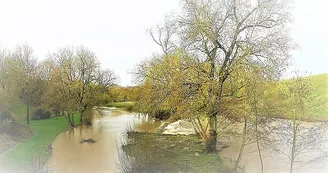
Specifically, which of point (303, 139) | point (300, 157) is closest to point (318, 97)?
point (303, 139)

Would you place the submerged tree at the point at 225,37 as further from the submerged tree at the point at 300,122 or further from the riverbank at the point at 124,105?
the riverbank at the point at 124,105

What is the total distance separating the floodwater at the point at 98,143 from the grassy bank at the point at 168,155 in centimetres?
20

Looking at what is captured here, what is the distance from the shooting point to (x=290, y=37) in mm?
2670

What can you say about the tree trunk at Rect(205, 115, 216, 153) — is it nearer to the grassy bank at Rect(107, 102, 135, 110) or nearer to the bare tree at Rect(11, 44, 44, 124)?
the grassy bank at Rect(107, 102, 135, 110)

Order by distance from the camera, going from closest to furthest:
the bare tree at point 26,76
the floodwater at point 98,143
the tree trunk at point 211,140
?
the bare tree at point 26,76
the floodwater at point 98,143
the tree trunk at point 211,140

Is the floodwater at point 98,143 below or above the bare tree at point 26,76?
below

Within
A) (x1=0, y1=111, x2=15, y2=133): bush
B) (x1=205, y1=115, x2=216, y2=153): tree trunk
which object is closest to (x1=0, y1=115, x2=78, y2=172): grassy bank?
(x1=0, y1=111, x2=15, y2=133): bush

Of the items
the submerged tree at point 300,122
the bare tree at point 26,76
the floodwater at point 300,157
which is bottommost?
the floodwater at point 300,157

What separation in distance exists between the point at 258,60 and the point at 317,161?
109 centimetres

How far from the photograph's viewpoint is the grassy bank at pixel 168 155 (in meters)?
2.58

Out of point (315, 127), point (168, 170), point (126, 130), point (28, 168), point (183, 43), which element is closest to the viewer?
point (28, 168)

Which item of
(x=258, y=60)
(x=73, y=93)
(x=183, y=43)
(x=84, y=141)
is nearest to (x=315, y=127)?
(x=258, y=60)

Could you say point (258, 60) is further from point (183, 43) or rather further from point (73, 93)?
point (73, 93)

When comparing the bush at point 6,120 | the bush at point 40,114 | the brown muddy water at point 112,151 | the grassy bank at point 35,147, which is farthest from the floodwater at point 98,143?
A: the bush at point 6,120
